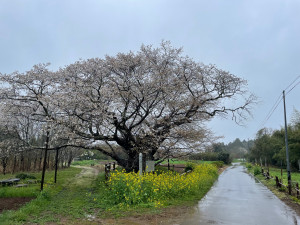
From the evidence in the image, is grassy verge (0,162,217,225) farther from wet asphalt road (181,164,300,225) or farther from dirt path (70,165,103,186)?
dirt path (70,165,103,186)

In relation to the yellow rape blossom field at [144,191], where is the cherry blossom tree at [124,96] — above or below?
above

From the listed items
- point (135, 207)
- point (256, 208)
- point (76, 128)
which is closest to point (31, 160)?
point (76, 128)

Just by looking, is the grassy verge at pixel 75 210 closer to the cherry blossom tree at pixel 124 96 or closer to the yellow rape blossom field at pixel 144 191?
the yellow rape blossom field at pixel 144 191

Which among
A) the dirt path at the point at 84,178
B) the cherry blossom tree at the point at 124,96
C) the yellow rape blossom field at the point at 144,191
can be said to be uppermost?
the cherry blossom tree at the point at 124,96

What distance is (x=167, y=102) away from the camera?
16.9 m

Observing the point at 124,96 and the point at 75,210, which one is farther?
the point at 124,96

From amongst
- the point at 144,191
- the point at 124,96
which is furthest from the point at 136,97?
the point at 144,191

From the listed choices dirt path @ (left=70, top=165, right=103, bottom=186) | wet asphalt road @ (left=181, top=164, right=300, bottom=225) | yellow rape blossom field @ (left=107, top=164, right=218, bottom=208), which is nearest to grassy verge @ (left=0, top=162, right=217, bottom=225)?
yellow rape blossom field @ (left=107, top=164, right=218, bottom=208)

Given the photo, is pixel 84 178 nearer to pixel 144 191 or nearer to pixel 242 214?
pixel 144 191

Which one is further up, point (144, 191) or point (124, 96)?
point (124, 96)

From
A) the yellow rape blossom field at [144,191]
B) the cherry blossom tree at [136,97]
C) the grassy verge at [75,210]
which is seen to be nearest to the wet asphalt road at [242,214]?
the grassy verge at [75,210]

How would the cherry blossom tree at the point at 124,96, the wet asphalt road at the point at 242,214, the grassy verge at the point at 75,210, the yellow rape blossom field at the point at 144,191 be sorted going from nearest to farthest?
the grassy verge at the point at 75,210, the wet asphalt road at the point at 242,214, the yellow rape blossom field at the point at 144,191, the cherry blossom tree at the point at 124,96

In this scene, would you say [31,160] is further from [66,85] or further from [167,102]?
[167,102]

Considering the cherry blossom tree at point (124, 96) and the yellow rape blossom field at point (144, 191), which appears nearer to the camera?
the yellow rape blossom field at point (144, 191)
